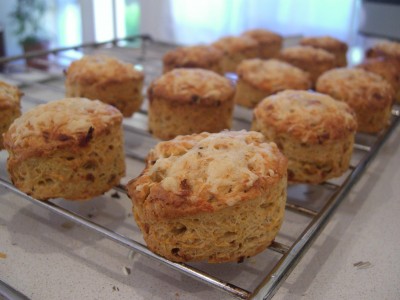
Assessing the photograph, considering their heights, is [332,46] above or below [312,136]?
above

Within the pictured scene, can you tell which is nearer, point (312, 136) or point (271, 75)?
point (312, 136)

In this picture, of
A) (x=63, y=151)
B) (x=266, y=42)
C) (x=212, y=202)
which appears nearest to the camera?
(x=212, y=202)

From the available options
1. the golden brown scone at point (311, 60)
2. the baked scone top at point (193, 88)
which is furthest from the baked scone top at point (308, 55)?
the baked scone top at point (193, 88)

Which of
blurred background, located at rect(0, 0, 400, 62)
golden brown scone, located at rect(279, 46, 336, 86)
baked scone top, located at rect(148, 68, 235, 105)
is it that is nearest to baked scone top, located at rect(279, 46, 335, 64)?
golden brown scone, located at rect(279, 46, 336, 86)

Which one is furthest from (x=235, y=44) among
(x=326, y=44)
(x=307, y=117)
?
(x=307, y=117)

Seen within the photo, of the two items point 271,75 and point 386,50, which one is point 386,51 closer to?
point 386,50

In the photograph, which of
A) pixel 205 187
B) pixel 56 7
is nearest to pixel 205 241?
pixel 205 187

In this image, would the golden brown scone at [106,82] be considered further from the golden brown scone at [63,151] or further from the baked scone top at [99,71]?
the golden brown scone at [63,151]
